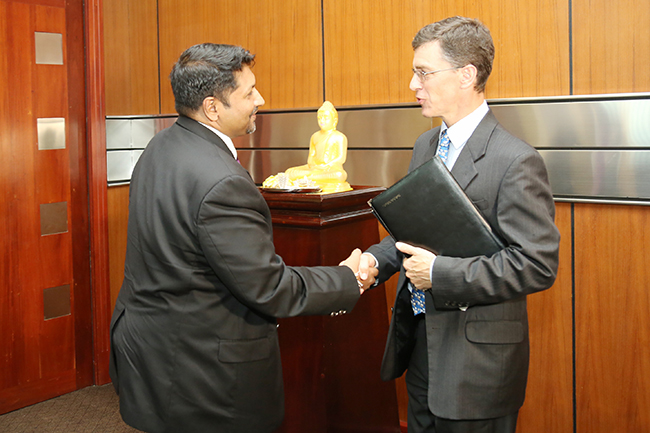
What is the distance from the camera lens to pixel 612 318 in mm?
2479

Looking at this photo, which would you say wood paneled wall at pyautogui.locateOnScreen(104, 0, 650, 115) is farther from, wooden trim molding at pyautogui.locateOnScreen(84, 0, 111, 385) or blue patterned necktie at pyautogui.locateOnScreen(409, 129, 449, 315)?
blue patterned necktie at pyautogui.locateOnScreen(409, 129, 449, 315)

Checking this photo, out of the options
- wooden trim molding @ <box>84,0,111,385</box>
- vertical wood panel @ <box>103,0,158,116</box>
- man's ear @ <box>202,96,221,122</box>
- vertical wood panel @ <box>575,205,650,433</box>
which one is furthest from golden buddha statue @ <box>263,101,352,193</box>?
vertical wood panel @ <box>103,0,158,116</box>

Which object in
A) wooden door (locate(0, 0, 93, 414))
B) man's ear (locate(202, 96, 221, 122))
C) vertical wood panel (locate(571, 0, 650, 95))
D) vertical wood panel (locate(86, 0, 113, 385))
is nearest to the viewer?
man's ear (locate(202, 96, 221, 122))

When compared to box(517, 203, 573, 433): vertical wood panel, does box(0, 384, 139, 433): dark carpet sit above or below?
below

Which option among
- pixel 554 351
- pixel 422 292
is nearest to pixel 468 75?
pixel 422 292

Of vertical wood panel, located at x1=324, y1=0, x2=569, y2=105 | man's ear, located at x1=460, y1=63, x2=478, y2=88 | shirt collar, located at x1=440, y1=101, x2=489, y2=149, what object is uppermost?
vertical wood panel, located at x1=324, y1=0, x2=569, y2=105

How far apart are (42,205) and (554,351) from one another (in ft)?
10.1

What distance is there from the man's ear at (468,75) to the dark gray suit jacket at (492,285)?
0.36 ft

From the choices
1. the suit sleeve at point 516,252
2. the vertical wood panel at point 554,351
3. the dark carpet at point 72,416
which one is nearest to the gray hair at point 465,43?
the suit sleeve at point 516,252

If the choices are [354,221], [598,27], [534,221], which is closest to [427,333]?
[534,221]

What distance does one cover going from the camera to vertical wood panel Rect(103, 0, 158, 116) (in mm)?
3895

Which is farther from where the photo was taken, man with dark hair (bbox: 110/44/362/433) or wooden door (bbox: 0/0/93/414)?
wooden door (bbox: 0/0/93/414)

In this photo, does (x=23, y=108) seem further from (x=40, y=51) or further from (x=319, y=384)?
(x=319, y=384)

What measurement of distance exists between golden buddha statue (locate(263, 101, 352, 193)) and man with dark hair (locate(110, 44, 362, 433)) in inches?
34.3
